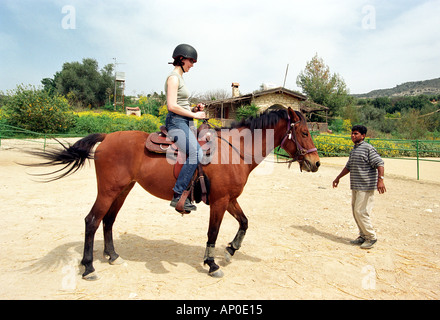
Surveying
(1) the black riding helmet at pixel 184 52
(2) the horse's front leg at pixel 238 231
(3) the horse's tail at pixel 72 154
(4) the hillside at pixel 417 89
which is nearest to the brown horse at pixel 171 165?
(3) the horse's tail at pixel 72 154

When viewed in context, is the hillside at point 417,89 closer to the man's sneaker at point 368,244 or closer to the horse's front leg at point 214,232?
the man's sneaker at point 368,244

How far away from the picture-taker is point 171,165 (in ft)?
11.5

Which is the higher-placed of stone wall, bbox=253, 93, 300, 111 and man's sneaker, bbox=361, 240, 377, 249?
stone wall, bbox=253, 93, 300, 111

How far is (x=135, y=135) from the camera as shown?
3.75m

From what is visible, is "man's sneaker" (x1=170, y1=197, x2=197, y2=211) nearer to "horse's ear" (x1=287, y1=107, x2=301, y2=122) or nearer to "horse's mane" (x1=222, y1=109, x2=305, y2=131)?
"horse's mane" (x1=222, y1=109, x2=305, y2=131)

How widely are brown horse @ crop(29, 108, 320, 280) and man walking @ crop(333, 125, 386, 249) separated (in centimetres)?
139

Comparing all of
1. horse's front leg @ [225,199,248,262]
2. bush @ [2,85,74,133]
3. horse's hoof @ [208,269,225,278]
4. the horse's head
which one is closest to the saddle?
horse's front leg @ [225,199,248,262]

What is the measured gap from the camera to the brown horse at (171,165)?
138 inches

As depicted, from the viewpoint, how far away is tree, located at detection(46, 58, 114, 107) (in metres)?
40.7

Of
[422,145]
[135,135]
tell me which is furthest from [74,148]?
[422,145]

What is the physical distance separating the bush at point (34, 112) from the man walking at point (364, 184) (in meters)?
22.6
